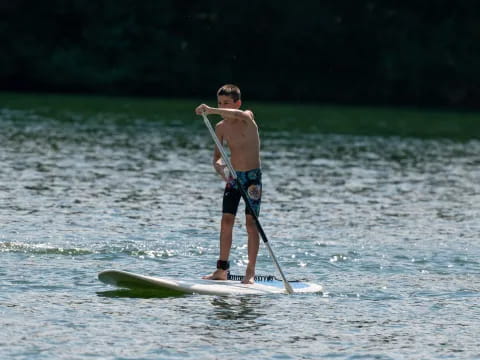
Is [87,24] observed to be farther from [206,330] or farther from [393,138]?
[206,330]

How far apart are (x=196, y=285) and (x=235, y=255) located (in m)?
3.29

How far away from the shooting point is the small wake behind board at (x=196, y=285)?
13.3 meters

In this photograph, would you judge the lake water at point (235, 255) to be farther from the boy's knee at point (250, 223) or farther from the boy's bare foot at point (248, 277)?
the boy's knee at point (250, 223)

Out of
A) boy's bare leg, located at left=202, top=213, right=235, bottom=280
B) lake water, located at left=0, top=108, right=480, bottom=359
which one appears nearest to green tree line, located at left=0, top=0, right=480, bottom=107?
lake water, located at left=0, top=108, right=480, bottom=359

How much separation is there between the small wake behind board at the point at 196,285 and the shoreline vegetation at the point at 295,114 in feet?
96.2

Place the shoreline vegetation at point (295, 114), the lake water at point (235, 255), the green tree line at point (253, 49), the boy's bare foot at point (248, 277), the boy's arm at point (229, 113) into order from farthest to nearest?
the green tree line at point (253, 49), the shoreline vegetation at point (295, 114), the boy's bare foot at point (248, 277), the boy's arm at point (229, 113), the lake water at point (235, 255)

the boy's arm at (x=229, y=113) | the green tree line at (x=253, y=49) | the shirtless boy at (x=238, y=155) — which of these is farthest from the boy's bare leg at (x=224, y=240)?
the green tree line at (x=253, y=49)

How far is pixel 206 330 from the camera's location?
463 inches

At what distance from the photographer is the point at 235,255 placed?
16891mm

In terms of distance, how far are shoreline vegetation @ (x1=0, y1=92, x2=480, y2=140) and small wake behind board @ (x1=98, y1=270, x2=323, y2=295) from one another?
29320 mm

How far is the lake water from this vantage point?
1143cm

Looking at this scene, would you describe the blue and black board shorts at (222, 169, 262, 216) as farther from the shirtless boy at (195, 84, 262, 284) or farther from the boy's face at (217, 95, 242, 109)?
the boy's face at (217, 95, 242, 109)

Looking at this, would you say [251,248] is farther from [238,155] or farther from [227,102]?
[227,102]

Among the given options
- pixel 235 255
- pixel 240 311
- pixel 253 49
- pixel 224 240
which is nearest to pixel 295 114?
pixel 253 49
